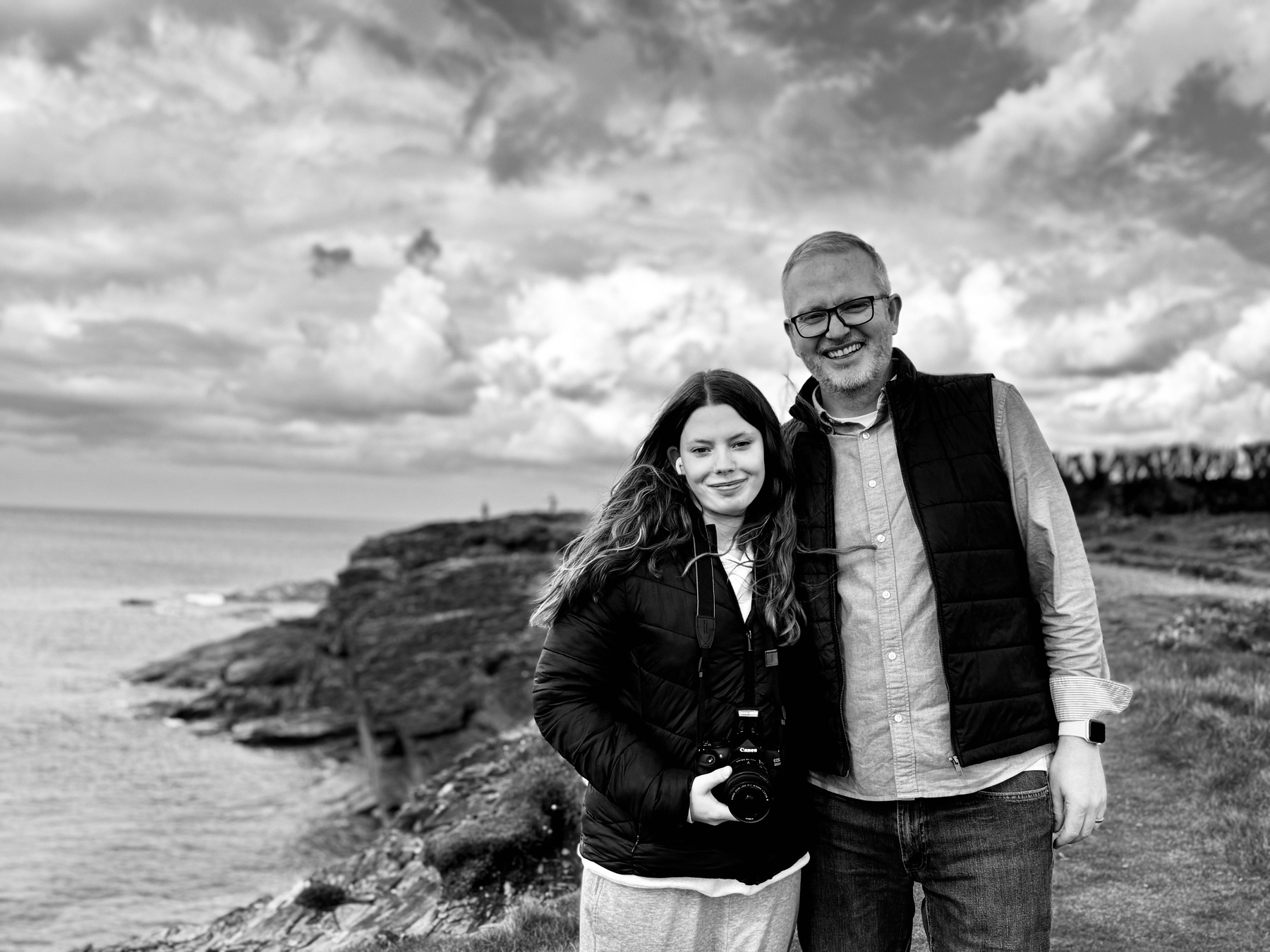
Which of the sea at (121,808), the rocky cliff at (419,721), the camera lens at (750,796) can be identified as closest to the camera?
the camera lens at (750,796)

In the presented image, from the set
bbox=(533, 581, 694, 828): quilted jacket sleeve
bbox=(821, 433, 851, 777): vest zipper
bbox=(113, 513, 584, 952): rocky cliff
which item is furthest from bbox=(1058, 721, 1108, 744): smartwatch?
bbox=(113, 513, 584, 952): rocky cliff

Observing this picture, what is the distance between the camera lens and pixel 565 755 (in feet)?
11.5

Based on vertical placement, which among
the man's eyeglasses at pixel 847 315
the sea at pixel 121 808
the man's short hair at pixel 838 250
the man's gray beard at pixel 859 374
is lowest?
the sea at pixel 121 808

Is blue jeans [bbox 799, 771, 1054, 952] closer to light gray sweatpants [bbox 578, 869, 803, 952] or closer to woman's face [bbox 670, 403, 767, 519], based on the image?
light gray sweatpants [bbox 578, 869, 803, 952]

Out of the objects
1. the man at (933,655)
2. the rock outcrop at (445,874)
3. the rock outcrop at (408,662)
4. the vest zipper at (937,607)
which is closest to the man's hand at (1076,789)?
the man at (933,655)

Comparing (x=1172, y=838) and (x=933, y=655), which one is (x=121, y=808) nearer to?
(x=1172, y=838)

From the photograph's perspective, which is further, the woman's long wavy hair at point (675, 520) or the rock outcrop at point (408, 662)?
the rock outcrop at point (408, 662)

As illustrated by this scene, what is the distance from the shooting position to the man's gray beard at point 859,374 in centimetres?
376

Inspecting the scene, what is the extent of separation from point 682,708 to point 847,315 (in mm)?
1588

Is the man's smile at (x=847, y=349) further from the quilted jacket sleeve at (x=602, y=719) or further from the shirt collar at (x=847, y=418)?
the quilted jacket sleeve at (x=602, y=719)

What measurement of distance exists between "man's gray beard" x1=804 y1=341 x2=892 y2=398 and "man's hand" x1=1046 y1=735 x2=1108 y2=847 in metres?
1.44

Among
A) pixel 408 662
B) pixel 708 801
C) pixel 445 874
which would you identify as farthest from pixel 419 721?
pixel 708 801

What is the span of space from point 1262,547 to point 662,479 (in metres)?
30.8

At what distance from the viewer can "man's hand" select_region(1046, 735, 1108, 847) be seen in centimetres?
341
